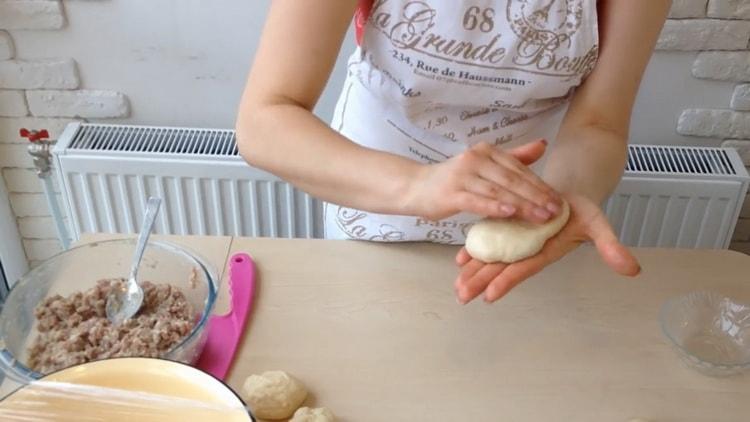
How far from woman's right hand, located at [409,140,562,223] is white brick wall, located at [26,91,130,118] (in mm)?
964

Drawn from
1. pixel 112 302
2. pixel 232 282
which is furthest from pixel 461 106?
pixel 112 302

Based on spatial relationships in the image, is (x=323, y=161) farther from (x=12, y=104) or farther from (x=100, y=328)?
(x=12, y=104)

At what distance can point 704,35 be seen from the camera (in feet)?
4.73

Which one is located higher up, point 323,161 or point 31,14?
point 323,161

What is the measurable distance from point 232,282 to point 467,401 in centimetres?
32

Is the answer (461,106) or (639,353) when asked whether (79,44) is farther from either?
(639,353)

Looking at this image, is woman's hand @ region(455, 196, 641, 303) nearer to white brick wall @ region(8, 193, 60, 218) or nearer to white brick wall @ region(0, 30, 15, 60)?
white brick wall @ region(0, 30, 15, 60)

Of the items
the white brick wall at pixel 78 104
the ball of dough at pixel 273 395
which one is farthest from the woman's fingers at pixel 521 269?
the white brick wall at pixel 78 104

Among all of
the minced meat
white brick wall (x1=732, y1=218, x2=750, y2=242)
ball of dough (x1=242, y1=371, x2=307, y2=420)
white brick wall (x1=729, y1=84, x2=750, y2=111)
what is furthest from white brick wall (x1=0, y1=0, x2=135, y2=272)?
white brick wall (x1=732, y1=218, x2=750, y2=242)

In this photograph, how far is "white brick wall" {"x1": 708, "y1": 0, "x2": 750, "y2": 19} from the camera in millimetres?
1408

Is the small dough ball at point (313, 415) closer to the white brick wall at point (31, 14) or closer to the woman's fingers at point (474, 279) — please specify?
the woman's fingers at point (474, 279)

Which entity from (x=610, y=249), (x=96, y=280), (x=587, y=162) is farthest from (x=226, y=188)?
(x=610, y=249)

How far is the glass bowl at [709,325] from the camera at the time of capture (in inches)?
35.5

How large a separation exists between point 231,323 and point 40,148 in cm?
86
